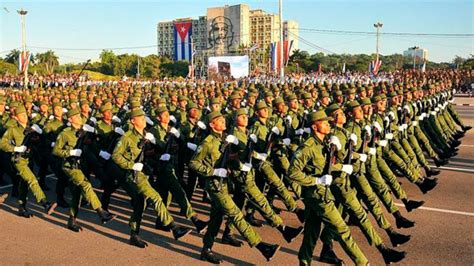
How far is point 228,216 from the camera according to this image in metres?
5.61

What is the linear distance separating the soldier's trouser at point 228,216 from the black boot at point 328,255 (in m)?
0.86

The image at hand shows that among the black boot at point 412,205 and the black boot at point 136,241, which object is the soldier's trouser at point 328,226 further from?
the black boot at point 412,205

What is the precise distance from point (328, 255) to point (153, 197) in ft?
7.96

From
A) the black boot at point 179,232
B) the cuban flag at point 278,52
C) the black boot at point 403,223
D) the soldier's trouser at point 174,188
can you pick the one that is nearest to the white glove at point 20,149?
the soldier's trouser at point 174,188

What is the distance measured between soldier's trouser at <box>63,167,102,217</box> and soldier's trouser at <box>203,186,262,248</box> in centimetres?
206

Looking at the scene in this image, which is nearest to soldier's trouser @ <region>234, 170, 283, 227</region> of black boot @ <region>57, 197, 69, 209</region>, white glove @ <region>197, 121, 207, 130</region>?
white glove @ <region>197, 121, 207, 130</region>

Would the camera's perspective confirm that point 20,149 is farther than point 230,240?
Yes

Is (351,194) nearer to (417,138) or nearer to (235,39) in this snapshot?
(417,138)

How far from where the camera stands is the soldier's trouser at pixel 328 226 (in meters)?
4.98

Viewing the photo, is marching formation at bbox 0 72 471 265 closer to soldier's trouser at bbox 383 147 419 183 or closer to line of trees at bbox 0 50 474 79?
soldier's trouser at bbox 383 147 419 183

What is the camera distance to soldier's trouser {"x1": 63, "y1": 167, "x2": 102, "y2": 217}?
6.80m

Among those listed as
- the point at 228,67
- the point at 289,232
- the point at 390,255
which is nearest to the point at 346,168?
the point at 390,255

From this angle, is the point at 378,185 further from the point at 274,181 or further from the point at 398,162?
the point at 398,162

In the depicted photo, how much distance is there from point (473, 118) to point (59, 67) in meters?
88.1
